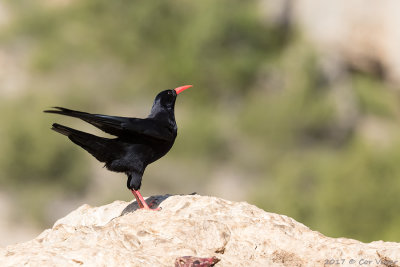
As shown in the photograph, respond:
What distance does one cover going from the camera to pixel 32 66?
2419 inches

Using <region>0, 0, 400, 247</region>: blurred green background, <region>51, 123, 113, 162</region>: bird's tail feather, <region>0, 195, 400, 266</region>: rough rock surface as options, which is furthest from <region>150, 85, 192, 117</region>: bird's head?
<region>0, 0, 400, 247</region>: blurred green background

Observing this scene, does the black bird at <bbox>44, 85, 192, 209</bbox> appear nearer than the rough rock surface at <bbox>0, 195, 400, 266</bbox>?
No

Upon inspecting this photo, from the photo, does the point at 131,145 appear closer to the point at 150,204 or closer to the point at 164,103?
the point at 150,204

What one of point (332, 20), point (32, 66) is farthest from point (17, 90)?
point (332, 20)

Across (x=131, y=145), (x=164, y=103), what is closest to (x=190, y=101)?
(x=164, y=103)

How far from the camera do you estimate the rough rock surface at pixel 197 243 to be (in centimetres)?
589

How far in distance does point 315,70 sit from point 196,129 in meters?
11.0

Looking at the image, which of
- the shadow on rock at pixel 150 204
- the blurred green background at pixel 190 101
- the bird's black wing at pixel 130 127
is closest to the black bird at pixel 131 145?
the bird's black wing at pixel 130 127

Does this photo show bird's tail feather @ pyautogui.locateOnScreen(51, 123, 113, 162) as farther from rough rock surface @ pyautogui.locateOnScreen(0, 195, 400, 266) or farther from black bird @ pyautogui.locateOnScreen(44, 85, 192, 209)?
rough rock surface @ pyautogui.locateOnScreen(0, 195, 400, 266)

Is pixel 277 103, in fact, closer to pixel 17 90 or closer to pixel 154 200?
pixel 17 90

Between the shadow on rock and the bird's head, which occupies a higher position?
the bird's head

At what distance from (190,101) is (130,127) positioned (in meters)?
52.9

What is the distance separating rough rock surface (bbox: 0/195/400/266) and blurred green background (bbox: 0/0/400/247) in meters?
26.8

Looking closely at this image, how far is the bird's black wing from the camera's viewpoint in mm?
7457
